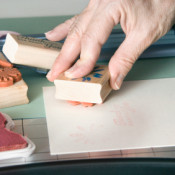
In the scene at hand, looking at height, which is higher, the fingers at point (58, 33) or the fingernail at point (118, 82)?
the fingernail at point (118, 82)

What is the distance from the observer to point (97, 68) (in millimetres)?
805

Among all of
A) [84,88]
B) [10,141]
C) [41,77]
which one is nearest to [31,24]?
[41,77]

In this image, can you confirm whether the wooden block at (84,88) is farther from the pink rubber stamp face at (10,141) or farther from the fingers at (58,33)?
the fingers at (58,33)

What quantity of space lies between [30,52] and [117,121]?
0.39 meters

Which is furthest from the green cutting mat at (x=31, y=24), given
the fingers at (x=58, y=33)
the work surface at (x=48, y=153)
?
the work surface at (x=48, y=153)

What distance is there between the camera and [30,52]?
84 centimetres

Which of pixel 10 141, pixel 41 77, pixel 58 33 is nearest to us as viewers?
pixel 10 141

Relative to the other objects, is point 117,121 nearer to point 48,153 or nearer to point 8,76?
point 48,153

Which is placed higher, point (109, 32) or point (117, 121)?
point (109, 32)

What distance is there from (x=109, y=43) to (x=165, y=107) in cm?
44

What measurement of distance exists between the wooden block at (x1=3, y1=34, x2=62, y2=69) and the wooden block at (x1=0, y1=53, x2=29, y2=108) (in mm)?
130

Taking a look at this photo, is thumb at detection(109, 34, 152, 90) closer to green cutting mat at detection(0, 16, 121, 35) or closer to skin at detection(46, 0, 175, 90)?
skin at detection(46, 0, 175, 90)

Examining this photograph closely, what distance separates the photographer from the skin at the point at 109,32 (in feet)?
2.55

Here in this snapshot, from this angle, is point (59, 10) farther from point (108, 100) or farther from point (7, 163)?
point (7, 163)
